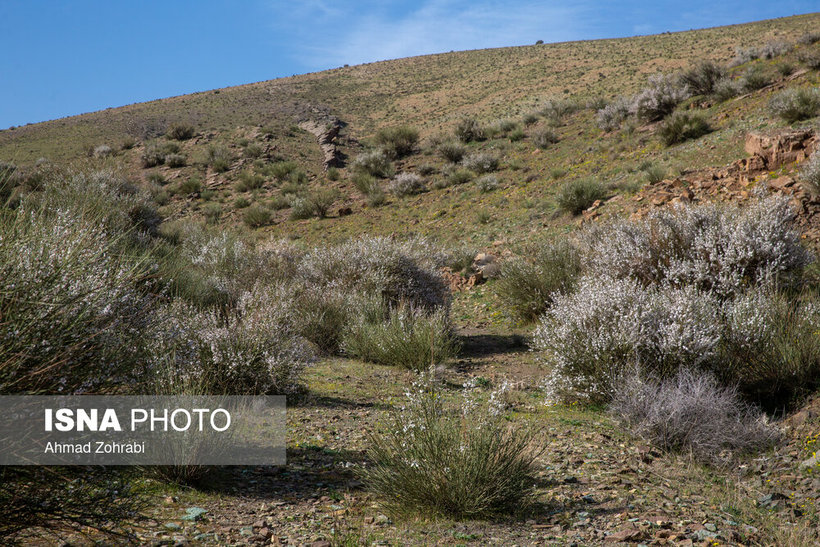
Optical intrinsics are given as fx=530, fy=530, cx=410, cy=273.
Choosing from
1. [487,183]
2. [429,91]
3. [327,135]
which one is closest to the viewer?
[487,183]

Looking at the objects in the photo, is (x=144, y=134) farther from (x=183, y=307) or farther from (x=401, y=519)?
(x=401, y=519)

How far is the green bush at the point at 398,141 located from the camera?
2900 centimetres

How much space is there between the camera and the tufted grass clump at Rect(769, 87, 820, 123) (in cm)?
1386

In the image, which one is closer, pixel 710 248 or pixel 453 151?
pixel 710 248

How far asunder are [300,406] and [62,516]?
3.52 metres

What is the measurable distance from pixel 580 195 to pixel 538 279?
17.7 feet

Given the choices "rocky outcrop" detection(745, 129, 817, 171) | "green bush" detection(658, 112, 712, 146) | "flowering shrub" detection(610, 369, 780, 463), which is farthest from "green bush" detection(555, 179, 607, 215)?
"flowering shrub" detection(610, 369, 780, 463)

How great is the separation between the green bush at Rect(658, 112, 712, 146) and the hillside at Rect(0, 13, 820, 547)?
4.2 inches

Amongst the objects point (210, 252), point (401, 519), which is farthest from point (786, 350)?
point (210, 252)

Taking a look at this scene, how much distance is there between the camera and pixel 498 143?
25.9 meters

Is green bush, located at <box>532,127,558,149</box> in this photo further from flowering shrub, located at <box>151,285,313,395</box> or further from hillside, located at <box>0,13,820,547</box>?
flowering shrub, located at <box>151,285,313,395</box>

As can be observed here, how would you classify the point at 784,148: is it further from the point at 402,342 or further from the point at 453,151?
the point at 453,151

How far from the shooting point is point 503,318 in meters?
11.3

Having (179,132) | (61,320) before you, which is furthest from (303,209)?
(61,320)
